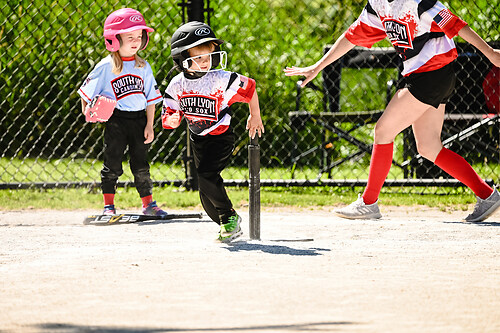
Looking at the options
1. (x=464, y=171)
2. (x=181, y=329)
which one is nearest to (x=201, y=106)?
(x=464, y=171)

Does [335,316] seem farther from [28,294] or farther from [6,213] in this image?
[6,213]

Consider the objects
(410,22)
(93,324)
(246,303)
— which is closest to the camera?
(93,324)

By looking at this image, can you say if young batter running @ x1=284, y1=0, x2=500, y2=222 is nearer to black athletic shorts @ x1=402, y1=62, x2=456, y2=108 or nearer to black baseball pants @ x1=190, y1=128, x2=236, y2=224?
black athletic shorts @ x1=402, y1=62, x2=456, y2=108

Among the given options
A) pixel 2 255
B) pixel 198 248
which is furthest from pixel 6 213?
pixel 198 248

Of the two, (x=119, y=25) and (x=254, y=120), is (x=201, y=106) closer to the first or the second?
(x=254, y=120)

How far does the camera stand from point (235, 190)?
274 inches

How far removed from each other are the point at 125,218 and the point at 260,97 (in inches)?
154

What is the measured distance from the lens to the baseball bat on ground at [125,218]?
5.19m

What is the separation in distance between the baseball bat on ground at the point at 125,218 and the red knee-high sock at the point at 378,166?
1.17 metres

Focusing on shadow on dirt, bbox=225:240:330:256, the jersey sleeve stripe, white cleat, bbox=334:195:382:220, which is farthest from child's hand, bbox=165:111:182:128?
the jersey sleeve stripe

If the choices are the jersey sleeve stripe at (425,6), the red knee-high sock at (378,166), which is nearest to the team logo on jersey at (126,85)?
the red knee-high sock at (378,166)

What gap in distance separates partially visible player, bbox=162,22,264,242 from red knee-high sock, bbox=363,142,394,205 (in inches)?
39.8

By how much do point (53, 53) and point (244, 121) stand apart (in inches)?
85.0

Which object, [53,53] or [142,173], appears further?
[53,53]
